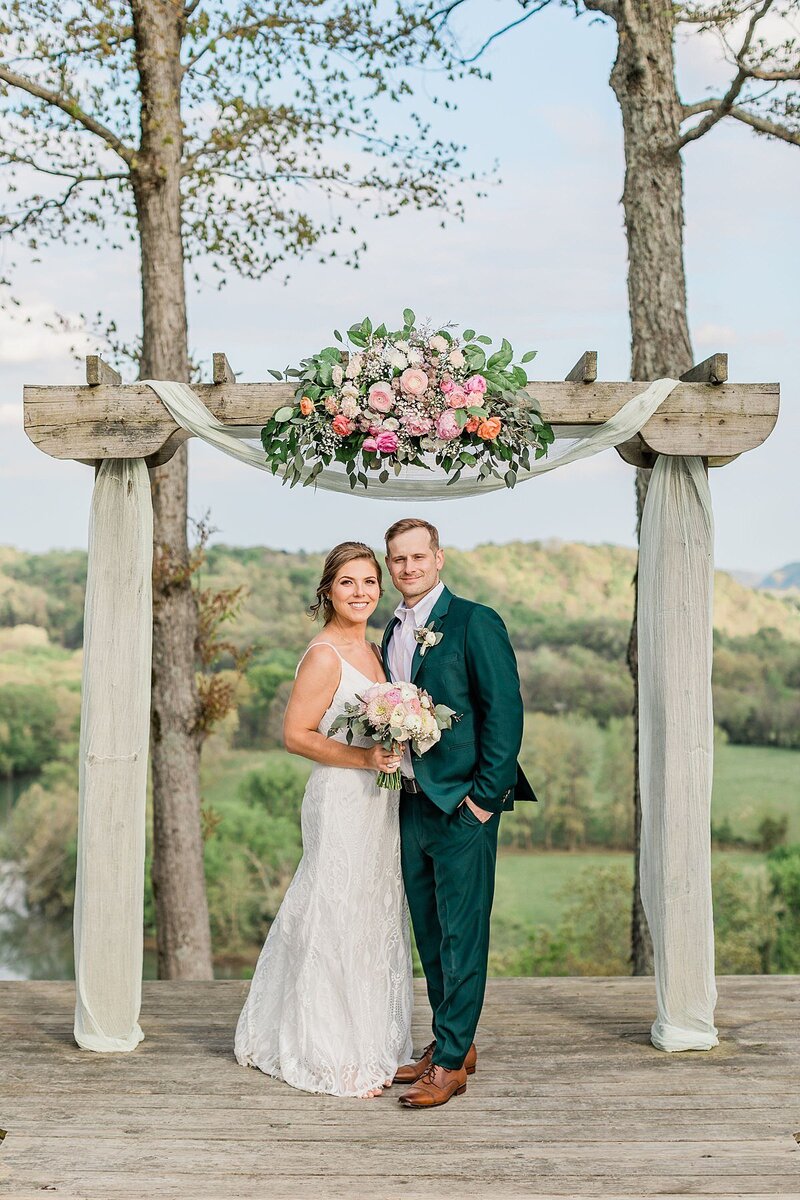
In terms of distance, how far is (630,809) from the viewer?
1403 cm

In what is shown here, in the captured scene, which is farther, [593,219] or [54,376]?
[593,219]

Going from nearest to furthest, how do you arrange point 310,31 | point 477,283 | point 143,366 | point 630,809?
point 143,366
point 310,31
point 477,283
point 630,809

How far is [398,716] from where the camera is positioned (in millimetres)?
3932

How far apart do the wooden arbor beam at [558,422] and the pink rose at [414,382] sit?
69 centimetres

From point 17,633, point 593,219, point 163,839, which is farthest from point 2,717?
point 593,219

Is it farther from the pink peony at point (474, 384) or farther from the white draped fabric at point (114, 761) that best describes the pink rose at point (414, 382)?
the white draped fabric at point (114, 761)

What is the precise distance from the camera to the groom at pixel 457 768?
411 cm

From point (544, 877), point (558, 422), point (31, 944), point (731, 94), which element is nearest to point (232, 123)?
point (731, 94)

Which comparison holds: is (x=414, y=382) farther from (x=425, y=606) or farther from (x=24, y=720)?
(x=24, y=720)

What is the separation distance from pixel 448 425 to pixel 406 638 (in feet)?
2.49

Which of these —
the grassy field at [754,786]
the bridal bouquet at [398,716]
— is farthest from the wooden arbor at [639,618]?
the grassy field at [754,786]

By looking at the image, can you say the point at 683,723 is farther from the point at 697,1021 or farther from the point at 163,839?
the point at 163,839

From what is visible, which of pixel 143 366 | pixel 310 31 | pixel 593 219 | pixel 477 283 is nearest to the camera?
pixel 143 366

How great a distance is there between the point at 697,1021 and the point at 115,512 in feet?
9.92
